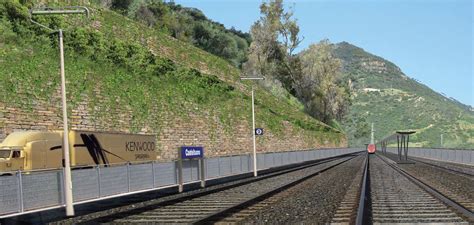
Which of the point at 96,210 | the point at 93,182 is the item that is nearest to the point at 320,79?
the point at 93,182

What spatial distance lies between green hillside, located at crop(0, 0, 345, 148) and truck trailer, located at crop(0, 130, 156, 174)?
2.41 m

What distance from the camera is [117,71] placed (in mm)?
40406

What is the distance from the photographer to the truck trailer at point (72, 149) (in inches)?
971

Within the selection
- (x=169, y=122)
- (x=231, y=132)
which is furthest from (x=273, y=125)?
(x=169, y=122)

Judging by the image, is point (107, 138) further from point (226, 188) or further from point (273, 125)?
point (273, 125)

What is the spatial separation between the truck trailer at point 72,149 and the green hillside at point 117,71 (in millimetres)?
2409

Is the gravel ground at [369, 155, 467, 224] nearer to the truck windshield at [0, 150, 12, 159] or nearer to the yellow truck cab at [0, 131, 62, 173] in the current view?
the yellow truck cab at [0, 131, 62, 173]

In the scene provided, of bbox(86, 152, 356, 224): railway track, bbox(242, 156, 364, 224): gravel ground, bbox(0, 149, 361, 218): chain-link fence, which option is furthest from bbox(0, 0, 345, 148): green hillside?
bbox(242, 156, 364, 224): gravel ground

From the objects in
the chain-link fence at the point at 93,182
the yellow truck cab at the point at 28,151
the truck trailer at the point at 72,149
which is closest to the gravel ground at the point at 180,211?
the chain-link fence at the point at 93,182

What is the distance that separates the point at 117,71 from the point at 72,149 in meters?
13.1

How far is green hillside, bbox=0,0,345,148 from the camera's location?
30405 millimetres

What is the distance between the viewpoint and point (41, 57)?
32.5 m

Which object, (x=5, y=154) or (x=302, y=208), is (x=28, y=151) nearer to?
(x=5, y=154)

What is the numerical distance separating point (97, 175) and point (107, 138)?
1049cm
